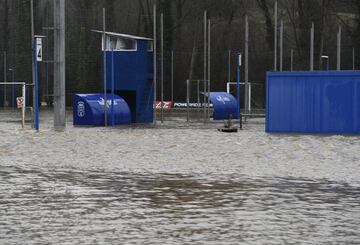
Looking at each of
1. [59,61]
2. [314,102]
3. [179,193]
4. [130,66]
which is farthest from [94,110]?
[179,193]

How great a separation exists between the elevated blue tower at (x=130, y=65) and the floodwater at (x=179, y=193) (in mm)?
10454

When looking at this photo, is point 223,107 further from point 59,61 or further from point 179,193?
point 179,193

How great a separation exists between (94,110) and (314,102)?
8584 mm

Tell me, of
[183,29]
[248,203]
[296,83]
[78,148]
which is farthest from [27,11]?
[248,203]

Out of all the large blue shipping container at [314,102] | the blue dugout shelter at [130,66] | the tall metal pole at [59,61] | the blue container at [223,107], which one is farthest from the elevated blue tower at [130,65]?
the large blue shipping container at [314,102]

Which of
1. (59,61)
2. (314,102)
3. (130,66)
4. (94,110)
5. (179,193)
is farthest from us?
(130,66)

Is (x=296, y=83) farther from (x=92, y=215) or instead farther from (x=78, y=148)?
(x=92, y=215)

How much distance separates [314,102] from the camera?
20562 mm

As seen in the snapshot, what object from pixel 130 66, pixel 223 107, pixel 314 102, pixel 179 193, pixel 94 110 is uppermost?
pixel 130 66

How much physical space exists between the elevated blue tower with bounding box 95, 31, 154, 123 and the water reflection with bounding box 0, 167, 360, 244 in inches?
640

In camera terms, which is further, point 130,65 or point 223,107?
point 223,107

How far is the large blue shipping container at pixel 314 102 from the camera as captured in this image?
20219 mm

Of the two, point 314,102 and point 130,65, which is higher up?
point 130,65

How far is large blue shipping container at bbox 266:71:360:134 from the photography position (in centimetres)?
2022
